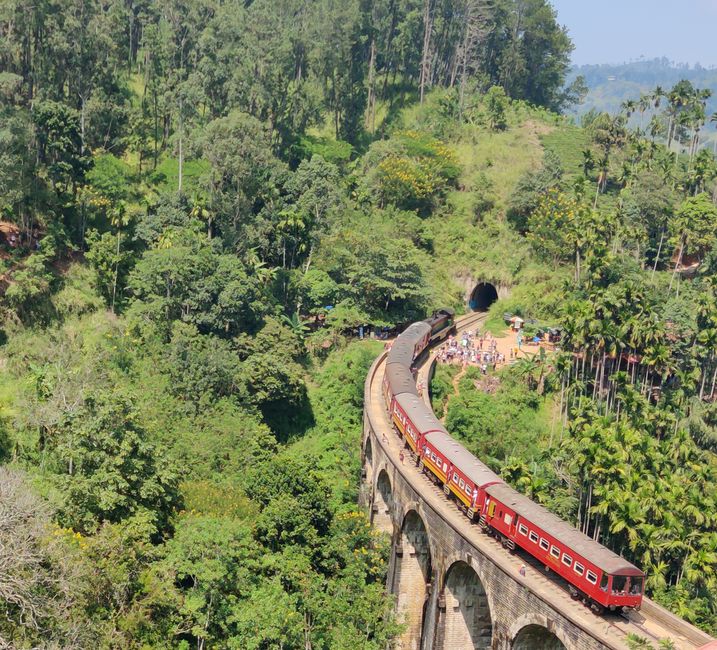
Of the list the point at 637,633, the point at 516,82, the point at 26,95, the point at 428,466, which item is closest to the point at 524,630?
the point at 637,633

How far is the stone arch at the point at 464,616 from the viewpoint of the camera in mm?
40375

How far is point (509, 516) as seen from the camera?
36469 mm

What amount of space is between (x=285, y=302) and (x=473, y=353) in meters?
18.5

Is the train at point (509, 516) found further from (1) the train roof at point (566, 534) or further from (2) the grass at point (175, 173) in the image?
(2) the grass at point (175, 173)

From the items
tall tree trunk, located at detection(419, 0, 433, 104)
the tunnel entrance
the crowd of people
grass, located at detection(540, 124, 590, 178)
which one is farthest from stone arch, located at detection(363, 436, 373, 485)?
tall tree trunk, located at detection(419, 0, 433, 104)

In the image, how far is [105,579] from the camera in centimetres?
3681

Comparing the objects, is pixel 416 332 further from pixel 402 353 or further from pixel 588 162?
pixel 588 162

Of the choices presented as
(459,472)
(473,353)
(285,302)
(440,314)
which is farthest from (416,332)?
(459,472)

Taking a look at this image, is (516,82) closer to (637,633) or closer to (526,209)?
(526,209)

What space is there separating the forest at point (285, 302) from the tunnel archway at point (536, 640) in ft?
33.4

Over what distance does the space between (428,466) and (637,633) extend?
17.1 metres

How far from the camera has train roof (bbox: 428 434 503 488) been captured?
39.7 m

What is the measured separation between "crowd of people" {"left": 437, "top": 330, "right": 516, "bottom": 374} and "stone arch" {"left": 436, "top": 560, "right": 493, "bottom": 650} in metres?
31.5

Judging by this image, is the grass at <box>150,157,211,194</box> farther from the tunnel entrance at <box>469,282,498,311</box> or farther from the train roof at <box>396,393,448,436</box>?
the train roof at <box>396,393,448,436</box>
